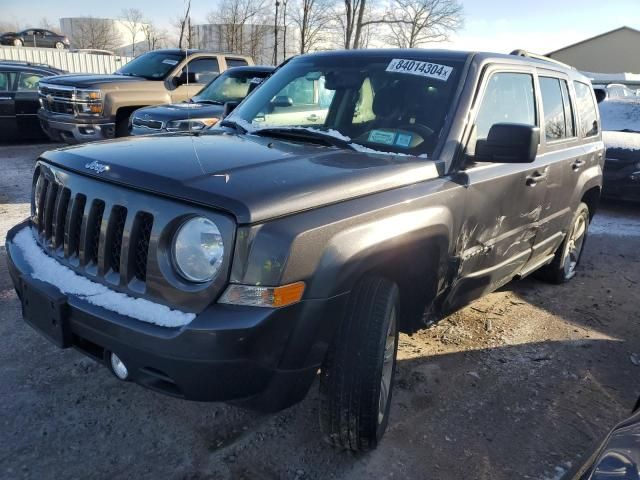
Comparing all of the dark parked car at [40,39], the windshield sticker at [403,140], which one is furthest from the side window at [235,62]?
the dark parked car at [40,39]

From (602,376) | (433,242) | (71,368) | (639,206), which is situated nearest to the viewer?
(433,242)

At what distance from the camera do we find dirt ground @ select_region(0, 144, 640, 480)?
255cm

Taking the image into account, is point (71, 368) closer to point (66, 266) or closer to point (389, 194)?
point (66, 266)

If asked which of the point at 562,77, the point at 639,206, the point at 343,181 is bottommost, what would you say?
the point at 639,206

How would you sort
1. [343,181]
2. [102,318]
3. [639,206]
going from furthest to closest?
[639,206]
[343,181]
[102,318]

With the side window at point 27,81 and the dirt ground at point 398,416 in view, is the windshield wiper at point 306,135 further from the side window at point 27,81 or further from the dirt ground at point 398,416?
the side window at point 27,81

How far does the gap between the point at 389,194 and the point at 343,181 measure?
0.27 metres

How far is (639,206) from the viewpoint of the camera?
918 centimetres

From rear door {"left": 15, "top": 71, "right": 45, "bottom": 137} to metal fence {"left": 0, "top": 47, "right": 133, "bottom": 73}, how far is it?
15.0 meters

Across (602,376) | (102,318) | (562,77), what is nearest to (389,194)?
(102,318)

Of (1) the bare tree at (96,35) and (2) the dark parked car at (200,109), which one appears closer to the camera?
(2) the dark parked car at (200,109)

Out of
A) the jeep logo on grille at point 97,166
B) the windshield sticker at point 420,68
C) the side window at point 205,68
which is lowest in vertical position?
the side window at point 205,68

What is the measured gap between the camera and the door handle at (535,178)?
358 centimetres

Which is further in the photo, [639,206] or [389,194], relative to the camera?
[639,206]
